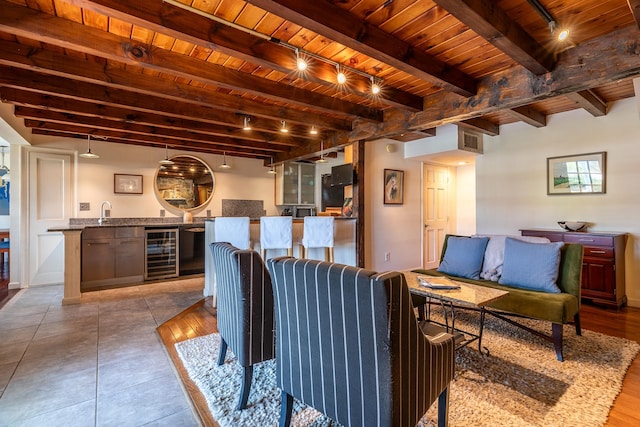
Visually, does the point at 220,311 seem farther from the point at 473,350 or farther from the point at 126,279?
the point at 126,279

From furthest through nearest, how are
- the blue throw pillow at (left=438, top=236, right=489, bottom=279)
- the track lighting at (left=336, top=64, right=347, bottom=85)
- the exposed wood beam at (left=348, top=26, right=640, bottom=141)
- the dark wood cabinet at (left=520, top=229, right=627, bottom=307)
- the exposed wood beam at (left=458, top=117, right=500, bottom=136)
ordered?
the exposed wood beam at (left=458, top=117, right=500, bottom=136)
the dark wood cabinet at (left=520, top=229, right=627, bottom=307)
the blue throw pillow at (left=438, top=236, right=489, bottom=279)
the track lighting at (left=336, top=64, right=347, bottom=85)
the exposed wood beam at (left=348, top=26, right=640, bottom=141)

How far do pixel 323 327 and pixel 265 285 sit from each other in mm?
641

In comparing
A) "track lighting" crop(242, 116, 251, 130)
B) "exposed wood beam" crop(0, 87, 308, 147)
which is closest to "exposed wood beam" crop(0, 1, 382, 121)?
"track lighting" crop(242, 116, 251, 130)

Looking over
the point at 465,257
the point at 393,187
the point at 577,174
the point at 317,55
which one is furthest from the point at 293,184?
the point at 577,174

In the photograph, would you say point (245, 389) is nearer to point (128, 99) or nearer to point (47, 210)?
point (128, 99)

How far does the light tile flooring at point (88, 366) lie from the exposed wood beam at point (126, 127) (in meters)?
2.29

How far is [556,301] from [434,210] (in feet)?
12.0

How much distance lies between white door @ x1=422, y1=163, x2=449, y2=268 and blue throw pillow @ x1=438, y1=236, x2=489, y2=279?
86.3 inches

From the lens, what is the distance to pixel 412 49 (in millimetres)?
2357

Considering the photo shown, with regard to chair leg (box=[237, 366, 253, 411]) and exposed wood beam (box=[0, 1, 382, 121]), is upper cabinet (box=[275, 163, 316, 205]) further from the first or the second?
chair leg (box=[237, 366, 253, 411])

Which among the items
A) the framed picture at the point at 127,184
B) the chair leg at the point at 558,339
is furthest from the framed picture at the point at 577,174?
the framed picture at the point at 127,184

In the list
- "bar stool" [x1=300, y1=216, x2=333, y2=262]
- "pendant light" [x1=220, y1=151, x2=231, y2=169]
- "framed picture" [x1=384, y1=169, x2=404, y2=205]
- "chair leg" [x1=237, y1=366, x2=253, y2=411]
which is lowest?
"chair leg" [x1=237, y1=366, x2=253, y2=411]

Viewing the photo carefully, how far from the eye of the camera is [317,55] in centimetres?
243

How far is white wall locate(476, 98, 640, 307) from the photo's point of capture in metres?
3.69
